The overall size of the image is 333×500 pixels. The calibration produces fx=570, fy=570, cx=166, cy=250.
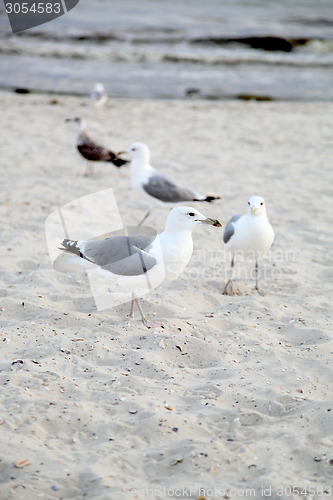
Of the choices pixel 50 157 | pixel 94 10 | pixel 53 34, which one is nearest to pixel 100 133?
pixel 50 157

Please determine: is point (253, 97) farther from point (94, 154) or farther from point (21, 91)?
point (94, 154)

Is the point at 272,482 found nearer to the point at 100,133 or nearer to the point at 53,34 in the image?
the point at 100,133

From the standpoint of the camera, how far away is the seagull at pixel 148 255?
4.01m

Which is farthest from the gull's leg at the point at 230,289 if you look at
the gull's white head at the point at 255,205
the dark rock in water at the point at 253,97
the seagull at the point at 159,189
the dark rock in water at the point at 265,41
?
the dark rock in water at the point at 265,41

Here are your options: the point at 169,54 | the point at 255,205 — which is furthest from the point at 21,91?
the point at 255,205

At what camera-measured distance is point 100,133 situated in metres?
9.91

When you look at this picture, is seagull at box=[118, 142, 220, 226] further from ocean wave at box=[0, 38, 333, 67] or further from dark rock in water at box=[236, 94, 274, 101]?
ocean wave at box=[0, 38, 333, 67]

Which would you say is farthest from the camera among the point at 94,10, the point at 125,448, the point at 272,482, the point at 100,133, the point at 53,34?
the point at 94,10

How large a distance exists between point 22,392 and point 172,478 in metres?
1.00

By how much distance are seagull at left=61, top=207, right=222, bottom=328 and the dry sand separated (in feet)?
1.03

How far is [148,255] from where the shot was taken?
4031 mm

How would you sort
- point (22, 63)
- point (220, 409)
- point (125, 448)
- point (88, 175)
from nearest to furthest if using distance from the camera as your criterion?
point (125, 448) → point (220, 409) → point (88, 175) → point (22, 63)

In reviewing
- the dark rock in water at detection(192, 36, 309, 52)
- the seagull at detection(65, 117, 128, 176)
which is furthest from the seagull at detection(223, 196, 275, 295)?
the dark rock in water at detection(192, 36, 309, 52)

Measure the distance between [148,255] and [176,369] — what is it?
0.90 meters
